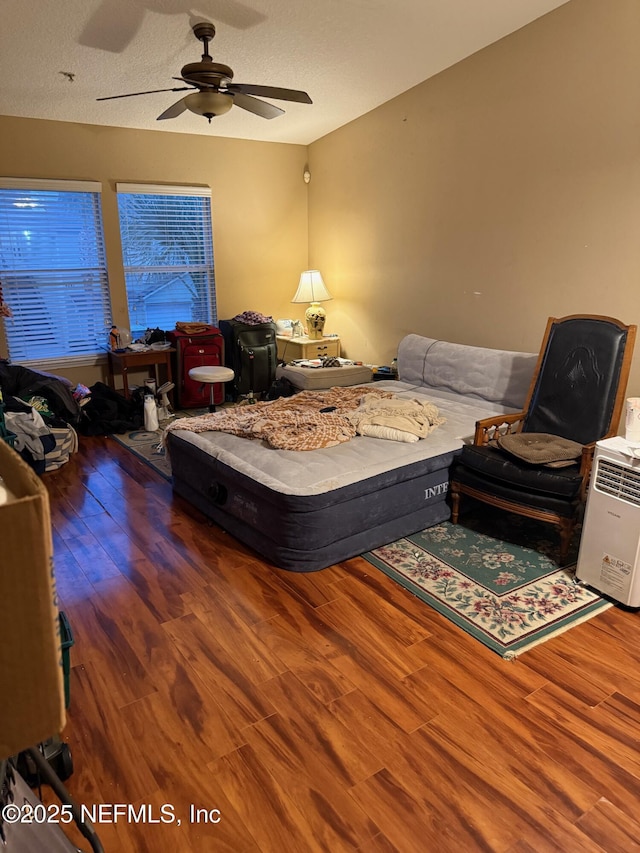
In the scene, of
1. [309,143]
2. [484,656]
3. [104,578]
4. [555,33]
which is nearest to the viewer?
[484,656]

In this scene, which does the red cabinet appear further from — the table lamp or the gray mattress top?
the gray mattress top

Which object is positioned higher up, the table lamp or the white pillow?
the table lamp

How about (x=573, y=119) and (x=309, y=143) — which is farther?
(x=309, y=143)

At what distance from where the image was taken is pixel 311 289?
6000mm

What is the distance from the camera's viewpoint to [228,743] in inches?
71.3

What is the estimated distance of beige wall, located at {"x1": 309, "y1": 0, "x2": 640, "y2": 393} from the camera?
3449 mm

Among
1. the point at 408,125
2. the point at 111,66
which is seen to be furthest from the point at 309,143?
the point at 111,66

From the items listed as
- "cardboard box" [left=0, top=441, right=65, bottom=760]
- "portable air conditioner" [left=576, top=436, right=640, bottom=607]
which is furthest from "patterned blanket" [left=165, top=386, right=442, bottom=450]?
"cardboard box" [left=0, top=441, right=65, bottom=760]

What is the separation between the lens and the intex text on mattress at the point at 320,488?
8.89ft

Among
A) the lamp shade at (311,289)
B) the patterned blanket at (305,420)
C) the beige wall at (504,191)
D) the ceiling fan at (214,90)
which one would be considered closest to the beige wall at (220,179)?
the lamp shade at (311,289)

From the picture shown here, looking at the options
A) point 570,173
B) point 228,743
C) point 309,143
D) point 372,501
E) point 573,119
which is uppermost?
point 309,143

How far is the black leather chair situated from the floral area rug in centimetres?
19

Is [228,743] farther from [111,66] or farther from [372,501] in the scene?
[111,66]

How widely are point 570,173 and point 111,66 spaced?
3139mm
